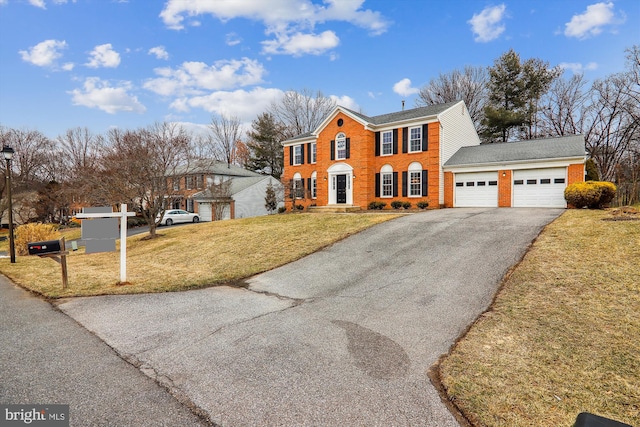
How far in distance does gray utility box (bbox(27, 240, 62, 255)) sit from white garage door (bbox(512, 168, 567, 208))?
64.4ft

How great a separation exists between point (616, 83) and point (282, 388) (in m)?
36.7

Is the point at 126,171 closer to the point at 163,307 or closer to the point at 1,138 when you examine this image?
the point at 163,307

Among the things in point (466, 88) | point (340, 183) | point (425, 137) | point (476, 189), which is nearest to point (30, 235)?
point (340, 183)

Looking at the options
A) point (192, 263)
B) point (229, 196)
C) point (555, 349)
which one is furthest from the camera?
point (229, 196)

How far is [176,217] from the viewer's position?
29.3 metres

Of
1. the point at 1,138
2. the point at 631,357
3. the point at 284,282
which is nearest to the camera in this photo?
the point at 631,357

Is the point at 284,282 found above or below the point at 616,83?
below

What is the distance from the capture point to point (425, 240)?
386 inches

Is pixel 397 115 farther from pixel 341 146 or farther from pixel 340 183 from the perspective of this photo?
pixel 340 183

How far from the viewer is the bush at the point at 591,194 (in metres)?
13.5

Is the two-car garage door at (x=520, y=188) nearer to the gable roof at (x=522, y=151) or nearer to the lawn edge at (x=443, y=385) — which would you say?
the gable roof at (x=522, y=151)

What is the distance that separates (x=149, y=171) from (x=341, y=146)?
12166 mm

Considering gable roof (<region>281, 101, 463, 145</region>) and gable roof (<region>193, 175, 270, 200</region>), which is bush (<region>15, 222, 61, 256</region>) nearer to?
gable roof (<region>193, 175, 270, 200</region>)

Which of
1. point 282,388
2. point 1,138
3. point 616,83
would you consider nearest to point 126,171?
point 282,388
